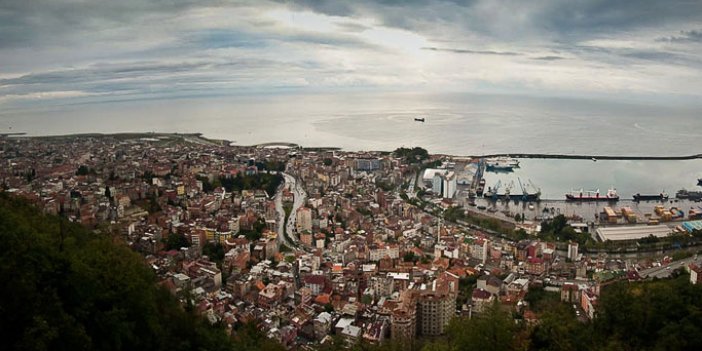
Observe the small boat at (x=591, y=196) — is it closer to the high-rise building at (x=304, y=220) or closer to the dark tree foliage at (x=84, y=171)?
the high-rise building at (x=304, y=220)

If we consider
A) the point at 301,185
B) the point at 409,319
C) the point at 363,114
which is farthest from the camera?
the point at 363,114

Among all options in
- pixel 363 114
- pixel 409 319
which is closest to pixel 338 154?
pixel 409 319

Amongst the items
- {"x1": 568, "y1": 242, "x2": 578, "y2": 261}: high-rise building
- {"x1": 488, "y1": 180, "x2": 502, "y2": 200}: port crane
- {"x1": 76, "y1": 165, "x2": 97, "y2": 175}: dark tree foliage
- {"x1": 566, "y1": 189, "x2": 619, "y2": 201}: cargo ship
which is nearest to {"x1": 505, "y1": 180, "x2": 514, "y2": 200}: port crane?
{"x1": 488, "y1": 180, "x2": 502, "y2": 200}: port crane

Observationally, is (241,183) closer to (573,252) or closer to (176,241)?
(176,241)

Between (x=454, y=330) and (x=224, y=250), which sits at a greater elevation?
(x=454, y=330)

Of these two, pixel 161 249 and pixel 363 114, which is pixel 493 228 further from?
pixel 363 114

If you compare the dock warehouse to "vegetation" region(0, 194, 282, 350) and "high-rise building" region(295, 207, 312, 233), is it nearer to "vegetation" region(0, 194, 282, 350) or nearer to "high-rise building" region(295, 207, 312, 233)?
"high-rise building" region(295, 207, 312, 233)

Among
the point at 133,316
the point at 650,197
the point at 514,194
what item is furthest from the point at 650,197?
the point at 133,316

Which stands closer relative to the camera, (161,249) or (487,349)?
(487,349)
